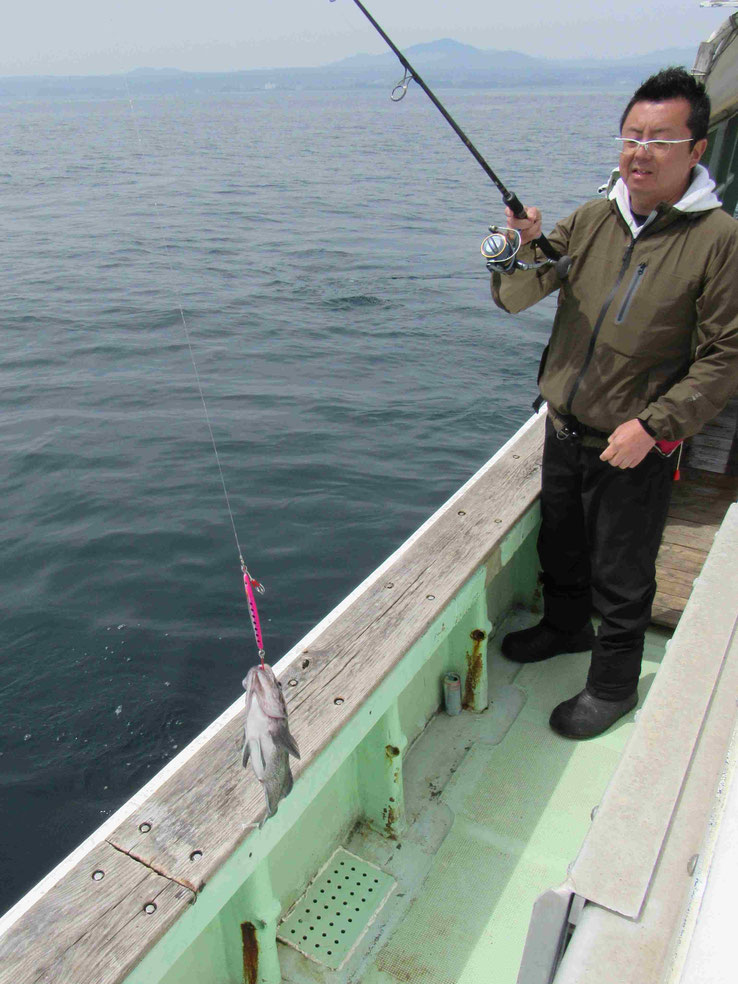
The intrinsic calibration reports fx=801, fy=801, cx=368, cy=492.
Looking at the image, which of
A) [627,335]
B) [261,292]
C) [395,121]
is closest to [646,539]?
[627,335]

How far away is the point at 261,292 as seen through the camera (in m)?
14.5

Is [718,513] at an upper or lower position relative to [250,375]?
upper

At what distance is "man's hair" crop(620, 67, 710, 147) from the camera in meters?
2.61

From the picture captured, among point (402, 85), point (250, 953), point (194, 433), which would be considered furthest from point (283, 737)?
point (194, 433)

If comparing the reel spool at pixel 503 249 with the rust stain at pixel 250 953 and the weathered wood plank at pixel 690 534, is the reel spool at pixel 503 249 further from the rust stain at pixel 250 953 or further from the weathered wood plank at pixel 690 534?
the rust stain at pixel 250 953

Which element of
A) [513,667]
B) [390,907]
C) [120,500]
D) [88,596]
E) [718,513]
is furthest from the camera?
[120,500]

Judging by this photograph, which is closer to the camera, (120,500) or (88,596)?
(88,596)

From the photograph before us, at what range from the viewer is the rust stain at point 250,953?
7.82 feet

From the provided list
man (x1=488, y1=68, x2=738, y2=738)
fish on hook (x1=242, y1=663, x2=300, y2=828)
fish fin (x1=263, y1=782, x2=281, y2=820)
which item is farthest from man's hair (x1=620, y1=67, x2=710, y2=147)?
fish fin (x1=263, y1=782, x2=281, y2=820)

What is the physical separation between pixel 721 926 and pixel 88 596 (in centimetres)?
553

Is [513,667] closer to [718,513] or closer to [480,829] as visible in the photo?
[480,829]

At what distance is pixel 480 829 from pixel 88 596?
12.9ft

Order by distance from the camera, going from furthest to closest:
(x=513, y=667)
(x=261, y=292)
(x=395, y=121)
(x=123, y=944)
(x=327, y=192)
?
1. (x=395, y=121)
2. (x=327, y=192)
3. (x=261, y=292)
4. (x=513, y=667)
5. (x=123, y=944)

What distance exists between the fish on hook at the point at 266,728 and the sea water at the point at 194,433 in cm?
247
